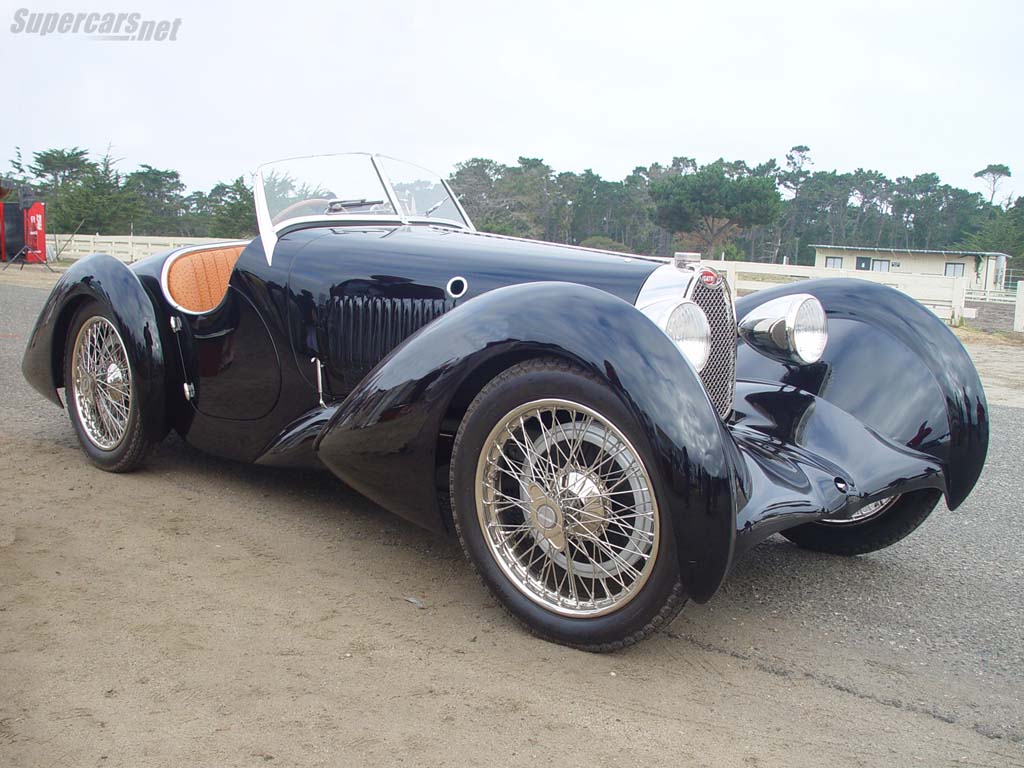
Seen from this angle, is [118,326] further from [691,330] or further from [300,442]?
[691,330]

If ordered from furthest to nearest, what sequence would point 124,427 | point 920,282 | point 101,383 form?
1. point 920,282
2. point 101,383
3. point 124,427

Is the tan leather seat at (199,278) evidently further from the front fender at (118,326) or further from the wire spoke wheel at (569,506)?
the wire spoke wheel at (569,506)

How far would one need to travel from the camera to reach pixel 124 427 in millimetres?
4203

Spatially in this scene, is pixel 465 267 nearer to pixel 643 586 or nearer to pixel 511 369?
pixel 511 369

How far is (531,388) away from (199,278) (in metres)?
2.53

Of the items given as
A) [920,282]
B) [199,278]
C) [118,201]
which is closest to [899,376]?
[199,278]

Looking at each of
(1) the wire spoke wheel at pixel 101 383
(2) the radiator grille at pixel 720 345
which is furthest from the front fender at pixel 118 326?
(2) the radiator grille at pixel 720 345

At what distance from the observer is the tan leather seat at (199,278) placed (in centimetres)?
424

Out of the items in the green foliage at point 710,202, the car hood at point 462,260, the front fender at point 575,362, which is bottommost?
the front fender at point 575,362

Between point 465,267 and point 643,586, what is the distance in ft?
4.86

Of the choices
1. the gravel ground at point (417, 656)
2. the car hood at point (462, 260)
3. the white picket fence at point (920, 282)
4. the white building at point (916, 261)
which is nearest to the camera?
the gravel ground at point (417, 656)

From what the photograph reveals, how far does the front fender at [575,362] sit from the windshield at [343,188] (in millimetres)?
1509

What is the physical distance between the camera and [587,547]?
2.63 meters

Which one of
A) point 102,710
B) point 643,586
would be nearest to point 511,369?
point 643,586
